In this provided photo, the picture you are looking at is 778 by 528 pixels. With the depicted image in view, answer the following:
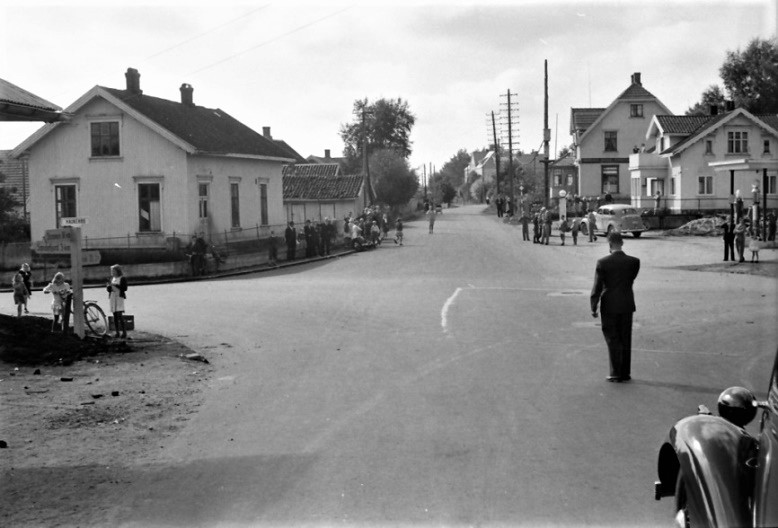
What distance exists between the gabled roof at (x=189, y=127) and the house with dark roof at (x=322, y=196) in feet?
77.4

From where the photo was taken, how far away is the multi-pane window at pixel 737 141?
54781mm

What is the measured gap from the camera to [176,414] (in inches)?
394

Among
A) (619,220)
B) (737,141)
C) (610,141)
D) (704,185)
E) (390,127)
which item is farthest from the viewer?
(390,127)

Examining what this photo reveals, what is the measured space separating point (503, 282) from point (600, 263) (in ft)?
46.3

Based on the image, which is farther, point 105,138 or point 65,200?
point 105,138

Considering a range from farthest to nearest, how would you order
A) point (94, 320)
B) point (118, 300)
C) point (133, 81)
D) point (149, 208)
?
point (133, 81), point (149, 208), point (94, 320), point (118, 300)

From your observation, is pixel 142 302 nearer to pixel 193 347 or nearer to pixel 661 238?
pixel 193 347

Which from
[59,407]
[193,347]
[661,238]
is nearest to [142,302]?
[193,347]

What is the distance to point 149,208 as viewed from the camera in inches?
1372

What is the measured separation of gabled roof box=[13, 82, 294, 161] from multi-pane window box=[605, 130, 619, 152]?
35202 mm

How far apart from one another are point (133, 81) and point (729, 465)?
121ft

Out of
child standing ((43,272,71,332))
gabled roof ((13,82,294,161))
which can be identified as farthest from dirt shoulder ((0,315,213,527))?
gabled roof ((13,82,294,161))

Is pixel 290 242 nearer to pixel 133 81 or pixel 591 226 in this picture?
pixel 133 81

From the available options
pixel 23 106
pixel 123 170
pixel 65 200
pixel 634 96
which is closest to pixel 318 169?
pixel 634 96
